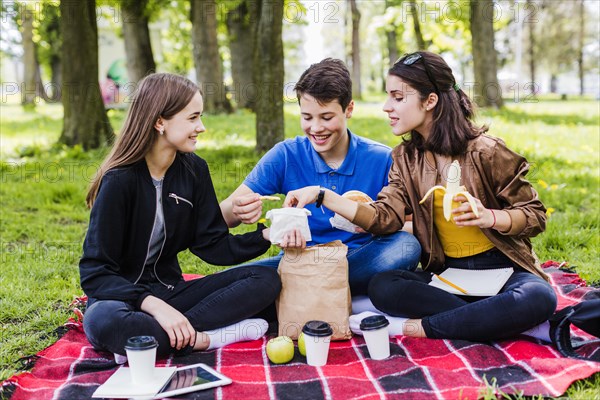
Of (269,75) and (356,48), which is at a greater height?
(356,48)

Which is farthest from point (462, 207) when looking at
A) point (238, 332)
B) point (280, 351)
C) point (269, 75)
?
point (269, 75)

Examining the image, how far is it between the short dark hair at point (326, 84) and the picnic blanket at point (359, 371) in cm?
121

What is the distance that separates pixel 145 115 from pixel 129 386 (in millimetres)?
1289

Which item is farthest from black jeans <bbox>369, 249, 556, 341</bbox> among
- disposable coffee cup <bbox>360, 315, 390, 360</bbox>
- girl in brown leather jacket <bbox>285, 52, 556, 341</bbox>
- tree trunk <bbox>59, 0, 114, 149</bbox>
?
tree trunk <bbox>59, 0, 114, 149</bbox>

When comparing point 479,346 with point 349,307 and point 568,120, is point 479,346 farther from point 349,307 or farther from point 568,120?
point 568,120

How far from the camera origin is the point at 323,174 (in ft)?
11.3

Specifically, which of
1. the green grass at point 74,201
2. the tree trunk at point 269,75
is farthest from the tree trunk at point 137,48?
the tree trunk at point 269,75

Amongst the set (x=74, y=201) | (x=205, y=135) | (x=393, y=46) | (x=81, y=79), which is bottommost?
(x=74, y=201)

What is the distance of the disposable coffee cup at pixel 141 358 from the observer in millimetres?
2348

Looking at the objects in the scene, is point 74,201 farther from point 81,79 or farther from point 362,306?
point 362,306

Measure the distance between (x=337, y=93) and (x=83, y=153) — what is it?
5698 millimetres

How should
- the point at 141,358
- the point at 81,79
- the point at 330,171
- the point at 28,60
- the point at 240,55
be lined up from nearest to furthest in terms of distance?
the point at 141,358 < the point at 330,171 < the point at 81,79 < the point at 240,55 < the point at 28,60

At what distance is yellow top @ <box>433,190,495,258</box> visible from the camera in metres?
3.07

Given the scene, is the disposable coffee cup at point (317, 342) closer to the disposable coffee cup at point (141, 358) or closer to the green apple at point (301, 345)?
the green apple at point (301, 345)
